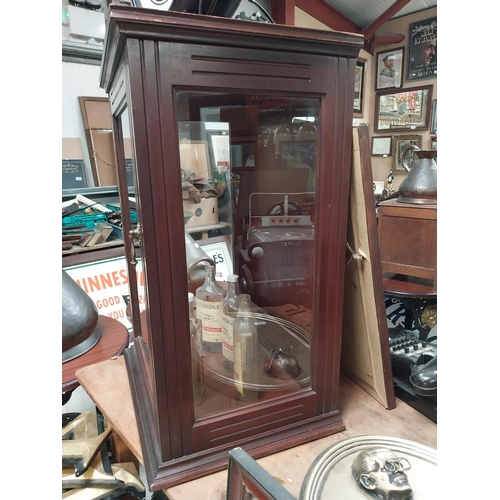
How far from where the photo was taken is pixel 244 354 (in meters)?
0.67

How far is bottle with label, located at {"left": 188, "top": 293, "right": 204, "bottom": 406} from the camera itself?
1.88 feet

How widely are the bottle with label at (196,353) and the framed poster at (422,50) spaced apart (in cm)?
416

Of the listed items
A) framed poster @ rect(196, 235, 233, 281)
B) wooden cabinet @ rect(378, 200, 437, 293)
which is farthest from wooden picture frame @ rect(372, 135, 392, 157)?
framed poster @ rect(196, 235, 233, 281)

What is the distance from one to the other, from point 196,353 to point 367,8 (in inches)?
165

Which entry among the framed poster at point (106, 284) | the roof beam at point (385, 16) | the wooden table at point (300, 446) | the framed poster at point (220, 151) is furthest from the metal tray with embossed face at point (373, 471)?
the roof beam at point (385, 16)

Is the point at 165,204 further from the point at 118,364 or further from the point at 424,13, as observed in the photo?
the point at 424,13

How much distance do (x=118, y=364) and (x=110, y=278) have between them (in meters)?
1.28

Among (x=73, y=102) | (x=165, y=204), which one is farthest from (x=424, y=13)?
(x=165, y=204)

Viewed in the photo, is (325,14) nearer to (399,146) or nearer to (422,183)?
(399,146)

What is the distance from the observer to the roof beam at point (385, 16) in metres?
3.34

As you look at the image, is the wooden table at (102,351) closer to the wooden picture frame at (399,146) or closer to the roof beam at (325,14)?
the roof beam at (325,14)

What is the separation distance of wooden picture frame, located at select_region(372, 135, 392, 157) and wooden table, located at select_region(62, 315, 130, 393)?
386 centimetres

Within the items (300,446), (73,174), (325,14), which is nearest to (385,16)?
(325,14)

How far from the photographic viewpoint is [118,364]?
2.90 feet
